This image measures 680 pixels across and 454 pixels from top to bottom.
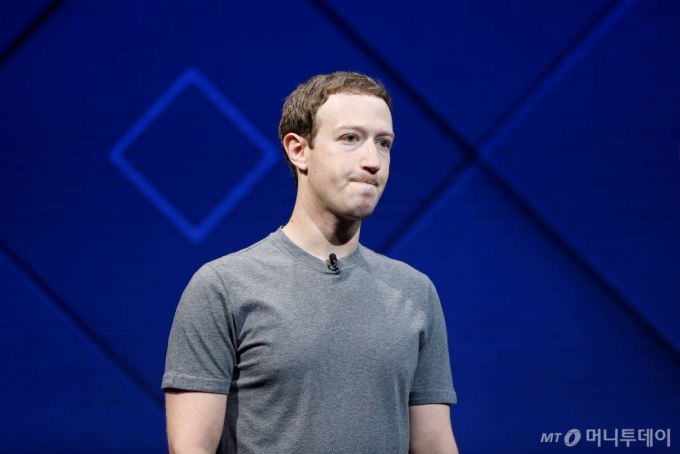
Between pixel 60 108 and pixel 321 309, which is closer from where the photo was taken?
pixel 321 309

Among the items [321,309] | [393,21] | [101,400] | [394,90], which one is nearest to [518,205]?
[394,90]

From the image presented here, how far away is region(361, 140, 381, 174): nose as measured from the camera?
1.24 meters

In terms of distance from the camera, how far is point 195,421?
1.15 m

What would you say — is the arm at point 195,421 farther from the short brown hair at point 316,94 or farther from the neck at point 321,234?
the short brown hair at point 316,94

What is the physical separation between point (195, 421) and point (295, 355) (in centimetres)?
16

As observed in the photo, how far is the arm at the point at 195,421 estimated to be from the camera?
114 centimetres

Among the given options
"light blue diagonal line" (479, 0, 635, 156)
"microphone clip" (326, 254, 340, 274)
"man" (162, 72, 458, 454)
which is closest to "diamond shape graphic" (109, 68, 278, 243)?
"light blue diagonal line" (479, 0, 635, 156)

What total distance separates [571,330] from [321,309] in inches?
38.6

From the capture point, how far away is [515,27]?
202 centimetres

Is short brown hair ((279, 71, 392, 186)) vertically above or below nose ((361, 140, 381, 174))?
above

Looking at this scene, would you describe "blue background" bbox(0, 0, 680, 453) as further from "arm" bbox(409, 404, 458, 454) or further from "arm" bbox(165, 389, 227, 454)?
"arm" bbox(165, 389, 227, 454)

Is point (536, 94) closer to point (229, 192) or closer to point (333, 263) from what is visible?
point (229, 192)

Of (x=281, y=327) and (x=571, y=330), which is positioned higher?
(x=571, y=330)

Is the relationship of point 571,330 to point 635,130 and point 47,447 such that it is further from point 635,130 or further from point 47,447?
point 47,447
